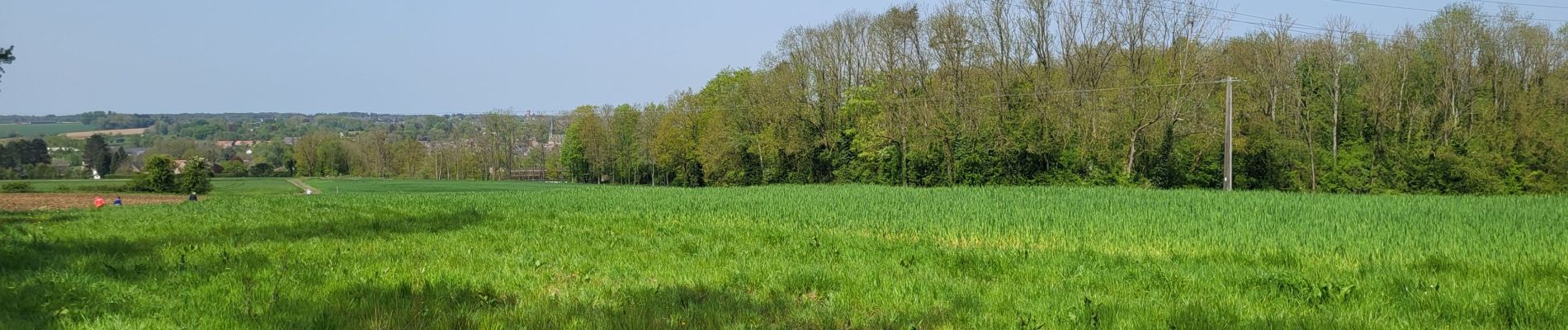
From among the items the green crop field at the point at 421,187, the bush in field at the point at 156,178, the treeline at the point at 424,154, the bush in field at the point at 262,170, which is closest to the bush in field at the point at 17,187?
the bush in field at the point at 156,178

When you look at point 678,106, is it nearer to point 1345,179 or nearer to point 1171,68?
point 1171,68

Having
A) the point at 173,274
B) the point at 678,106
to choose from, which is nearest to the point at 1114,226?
the point at 173,274

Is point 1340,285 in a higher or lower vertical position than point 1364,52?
lower

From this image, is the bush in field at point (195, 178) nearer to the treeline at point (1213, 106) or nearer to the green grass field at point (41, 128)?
the treeline at point (1213, 106)

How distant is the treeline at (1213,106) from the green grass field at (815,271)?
25.6 metres

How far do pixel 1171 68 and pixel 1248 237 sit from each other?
3172cm

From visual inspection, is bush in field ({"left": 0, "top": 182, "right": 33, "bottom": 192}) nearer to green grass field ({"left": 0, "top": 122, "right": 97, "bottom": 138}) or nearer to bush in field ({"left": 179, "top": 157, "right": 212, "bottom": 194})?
bush in field ({"left": 179, "top": 157, "right": 212, "bottom": 194})

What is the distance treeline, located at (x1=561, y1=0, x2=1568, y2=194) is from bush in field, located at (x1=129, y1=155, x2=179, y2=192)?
40.8 meters

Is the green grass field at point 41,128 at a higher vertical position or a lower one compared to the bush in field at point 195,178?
higher

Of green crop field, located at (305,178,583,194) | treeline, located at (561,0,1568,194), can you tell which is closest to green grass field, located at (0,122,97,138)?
green crop field, located at (305,178,583,194)

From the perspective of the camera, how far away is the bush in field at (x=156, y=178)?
5009cm

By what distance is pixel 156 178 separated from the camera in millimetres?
50031

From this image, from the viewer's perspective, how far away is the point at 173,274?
7461 millimetres

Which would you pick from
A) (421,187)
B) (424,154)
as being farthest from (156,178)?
(424,154)
